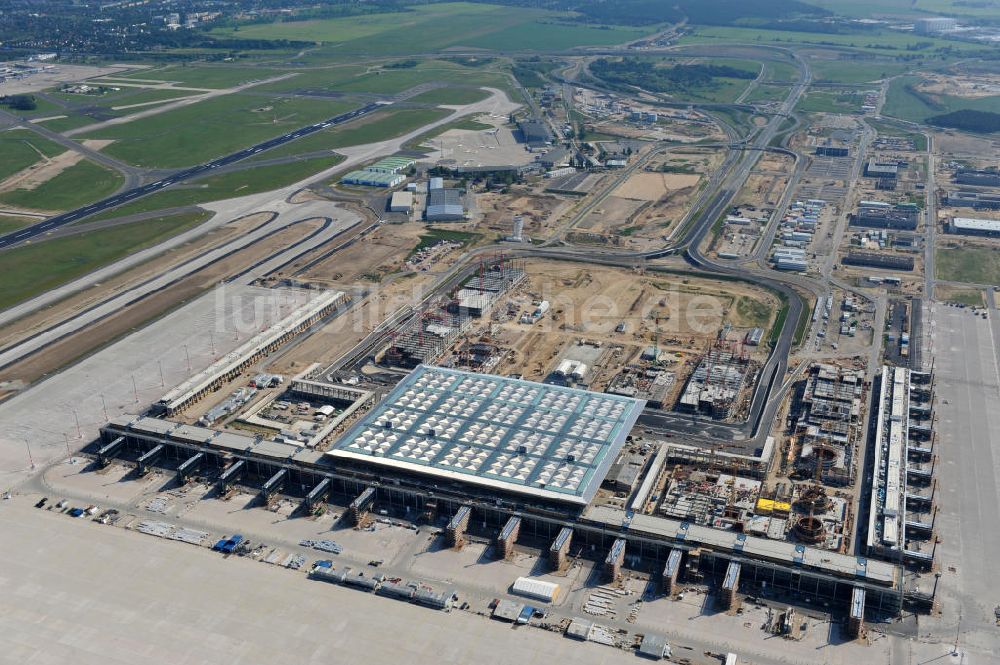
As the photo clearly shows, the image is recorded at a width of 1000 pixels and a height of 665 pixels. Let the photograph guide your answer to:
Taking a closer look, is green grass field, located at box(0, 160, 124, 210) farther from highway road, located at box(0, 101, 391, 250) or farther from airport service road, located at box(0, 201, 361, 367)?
airport service road, located at box(0, 201, 361, 367)

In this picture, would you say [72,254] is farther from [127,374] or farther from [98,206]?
[127,374]

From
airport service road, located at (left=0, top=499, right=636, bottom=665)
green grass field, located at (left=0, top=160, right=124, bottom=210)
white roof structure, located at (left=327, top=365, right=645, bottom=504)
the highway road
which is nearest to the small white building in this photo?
the highway road

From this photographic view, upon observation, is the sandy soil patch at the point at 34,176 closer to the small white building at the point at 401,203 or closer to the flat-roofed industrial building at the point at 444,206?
the small white building at the point at 401,203

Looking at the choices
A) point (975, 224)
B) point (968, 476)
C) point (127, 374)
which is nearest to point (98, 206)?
point (127, 374)

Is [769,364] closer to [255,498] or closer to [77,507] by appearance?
[255,498]

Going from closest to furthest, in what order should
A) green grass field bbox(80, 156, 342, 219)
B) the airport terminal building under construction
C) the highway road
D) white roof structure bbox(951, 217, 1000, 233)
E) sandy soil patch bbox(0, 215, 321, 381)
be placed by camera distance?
the airport terminal building under construction → sandy soil patch bbox(0, 215, 321, 381) → the highway road → white roof structure bbox(951, 217, 1000, 233) → green grass field bbox(80, 156, 342, 219)

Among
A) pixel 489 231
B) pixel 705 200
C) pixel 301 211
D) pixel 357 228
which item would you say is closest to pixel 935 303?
pixel 705 200
